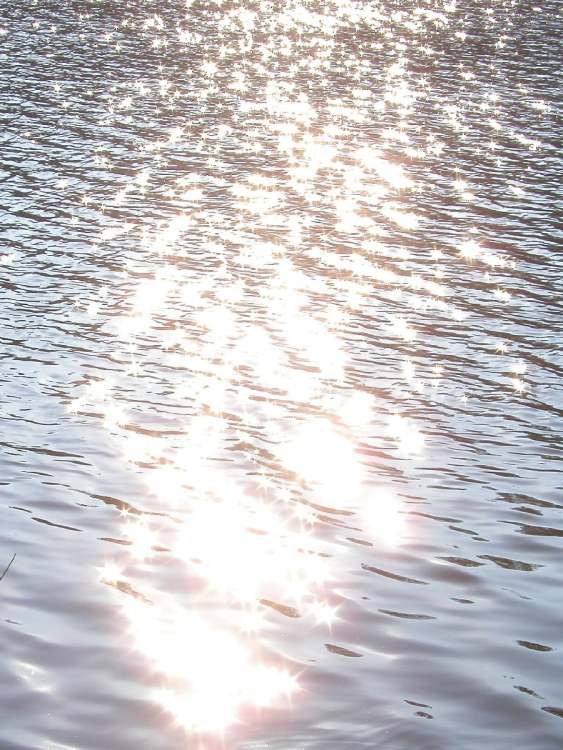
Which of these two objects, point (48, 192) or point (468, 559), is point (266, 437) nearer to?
point (468, 559)

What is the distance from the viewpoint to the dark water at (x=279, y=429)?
1048 cm

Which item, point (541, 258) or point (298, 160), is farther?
point (298, 160)

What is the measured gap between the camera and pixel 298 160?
37.2 metres

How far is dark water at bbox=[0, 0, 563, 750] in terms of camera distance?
1048 cm

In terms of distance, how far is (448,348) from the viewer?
854 inches

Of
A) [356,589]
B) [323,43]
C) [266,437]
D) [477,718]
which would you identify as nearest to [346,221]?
[266,437]

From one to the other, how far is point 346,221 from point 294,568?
19264mm

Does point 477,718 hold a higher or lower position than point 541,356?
higher

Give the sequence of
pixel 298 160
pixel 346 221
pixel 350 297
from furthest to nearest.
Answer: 1. pixel 298 160
2. pixel 346 221
3. pixel 350 297

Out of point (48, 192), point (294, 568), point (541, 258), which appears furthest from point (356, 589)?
point (48, 192)

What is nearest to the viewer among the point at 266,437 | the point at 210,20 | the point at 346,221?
the point at 266,437

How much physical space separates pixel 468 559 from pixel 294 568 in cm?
244

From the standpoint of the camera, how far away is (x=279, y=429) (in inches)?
687

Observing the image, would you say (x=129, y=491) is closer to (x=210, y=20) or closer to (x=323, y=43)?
(x=323, y=43)
